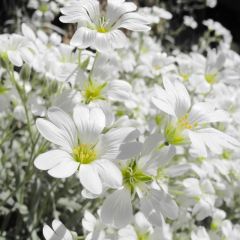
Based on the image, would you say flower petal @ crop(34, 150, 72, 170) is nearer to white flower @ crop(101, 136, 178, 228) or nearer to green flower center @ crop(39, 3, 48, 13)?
white flower @ crop(101, 136, 178, 228)

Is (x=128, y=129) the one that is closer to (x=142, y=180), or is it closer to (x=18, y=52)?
(x=142, y=180)

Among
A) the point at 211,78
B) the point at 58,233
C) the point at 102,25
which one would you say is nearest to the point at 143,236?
the point at 58,233

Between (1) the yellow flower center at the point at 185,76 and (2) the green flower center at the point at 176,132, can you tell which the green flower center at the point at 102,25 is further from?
(1) the yellow flower center at the point at 185,76

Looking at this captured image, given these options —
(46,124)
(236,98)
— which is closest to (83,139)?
(46,124)

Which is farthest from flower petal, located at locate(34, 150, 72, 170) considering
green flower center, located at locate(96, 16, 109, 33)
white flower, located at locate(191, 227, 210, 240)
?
white flower, located at locate(191, 227, 210, 240)

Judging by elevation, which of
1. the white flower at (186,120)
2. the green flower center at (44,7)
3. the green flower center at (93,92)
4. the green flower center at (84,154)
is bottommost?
the green flower center at (44,7)

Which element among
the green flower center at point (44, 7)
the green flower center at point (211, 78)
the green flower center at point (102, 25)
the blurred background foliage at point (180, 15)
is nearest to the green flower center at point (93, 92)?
the green flower center at point (102, 25)
